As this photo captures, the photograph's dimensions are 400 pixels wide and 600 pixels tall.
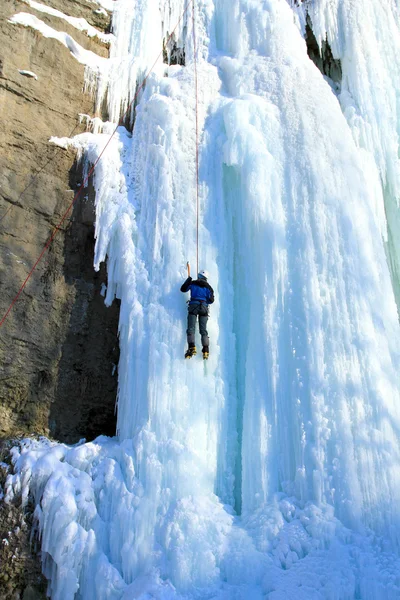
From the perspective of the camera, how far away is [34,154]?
6.82 meters

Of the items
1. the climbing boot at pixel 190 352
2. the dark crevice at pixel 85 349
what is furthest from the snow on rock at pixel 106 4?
the climbing boot at pixel 190 352

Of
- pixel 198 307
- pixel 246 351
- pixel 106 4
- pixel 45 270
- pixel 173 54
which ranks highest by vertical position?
pixel 106 4

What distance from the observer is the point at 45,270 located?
255 inches

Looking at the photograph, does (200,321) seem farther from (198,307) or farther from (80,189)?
(80,189)

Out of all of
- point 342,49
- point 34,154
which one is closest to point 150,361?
point 34,154

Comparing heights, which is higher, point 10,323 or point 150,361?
point 10,323

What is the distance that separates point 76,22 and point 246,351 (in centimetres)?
543

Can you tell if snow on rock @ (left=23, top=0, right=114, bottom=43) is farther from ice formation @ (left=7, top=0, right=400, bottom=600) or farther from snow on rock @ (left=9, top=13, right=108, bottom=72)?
ice formation @ (left=7, top=0, right=400, bottom=600)


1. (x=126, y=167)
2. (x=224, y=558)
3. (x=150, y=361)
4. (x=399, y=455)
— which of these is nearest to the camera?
(x=224, y=558)

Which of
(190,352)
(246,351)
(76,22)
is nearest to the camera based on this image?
(190,352)

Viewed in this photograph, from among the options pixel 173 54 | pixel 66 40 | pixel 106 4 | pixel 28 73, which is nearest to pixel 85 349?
pixel 28 73

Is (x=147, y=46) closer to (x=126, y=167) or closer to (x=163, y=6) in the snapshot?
(x=163, y=6)

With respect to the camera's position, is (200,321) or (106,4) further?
(106,4)

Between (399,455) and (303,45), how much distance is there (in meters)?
5.81
